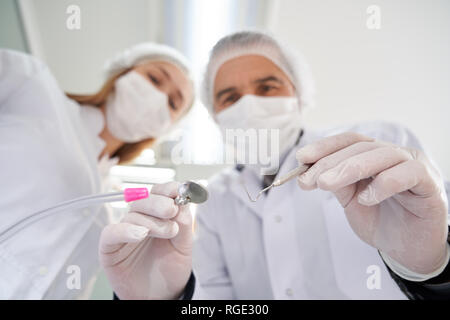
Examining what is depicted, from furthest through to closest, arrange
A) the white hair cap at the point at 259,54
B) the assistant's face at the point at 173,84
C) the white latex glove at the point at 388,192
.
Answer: the assistant's face at the point at 173,84 → the white hair cap at the point at 259,54 → the white latex glove at the point at 388,192

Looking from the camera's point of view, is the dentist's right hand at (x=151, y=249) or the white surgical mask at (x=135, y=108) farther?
the white surgical mask at (x=135, y=108)

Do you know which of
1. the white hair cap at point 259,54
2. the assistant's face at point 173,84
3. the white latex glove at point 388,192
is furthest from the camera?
the assistant's face at point 173,84

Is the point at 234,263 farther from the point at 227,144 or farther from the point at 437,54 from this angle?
the point at 437,54

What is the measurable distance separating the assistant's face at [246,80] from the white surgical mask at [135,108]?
309mm

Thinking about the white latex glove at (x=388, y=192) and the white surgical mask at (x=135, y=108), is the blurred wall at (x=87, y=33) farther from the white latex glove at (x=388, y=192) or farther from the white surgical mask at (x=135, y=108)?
the white latex glove at (x=388, y=192)

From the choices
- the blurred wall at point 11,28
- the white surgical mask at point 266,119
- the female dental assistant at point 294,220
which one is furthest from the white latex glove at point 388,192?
the blurred wall at point 11,28

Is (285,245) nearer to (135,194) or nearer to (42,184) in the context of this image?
(135,194)

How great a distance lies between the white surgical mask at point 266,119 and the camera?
64 cm

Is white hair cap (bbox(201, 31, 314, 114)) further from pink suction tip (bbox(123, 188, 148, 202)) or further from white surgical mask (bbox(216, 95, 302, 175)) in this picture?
pink suction tip (bbox(123, 188, 148, 202))

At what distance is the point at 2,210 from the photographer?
2.02 feet

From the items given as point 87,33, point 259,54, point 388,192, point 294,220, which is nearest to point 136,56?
point 87,33

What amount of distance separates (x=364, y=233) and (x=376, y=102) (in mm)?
620

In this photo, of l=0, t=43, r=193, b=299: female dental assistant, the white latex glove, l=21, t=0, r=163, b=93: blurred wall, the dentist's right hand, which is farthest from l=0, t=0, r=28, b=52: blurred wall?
the white latex glove
